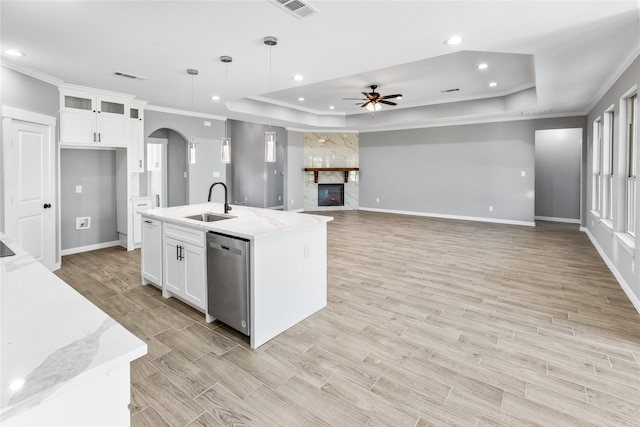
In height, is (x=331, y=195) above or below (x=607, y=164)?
below

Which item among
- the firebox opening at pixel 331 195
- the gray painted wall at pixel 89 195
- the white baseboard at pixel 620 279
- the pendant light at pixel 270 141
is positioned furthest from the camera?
the firebox opening at pixel 331 195

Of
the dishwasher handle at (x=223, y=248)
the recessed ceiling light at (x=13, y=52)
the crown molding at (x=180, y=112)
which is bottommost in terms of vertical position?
the dishwasher handle at (x=223, y=248)

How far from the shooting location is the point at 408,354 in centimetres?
255

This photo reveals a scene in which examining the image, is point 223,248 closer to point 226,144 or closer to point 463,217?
point 226,144

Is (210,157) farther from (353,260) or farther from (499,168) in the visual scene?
(499,168)

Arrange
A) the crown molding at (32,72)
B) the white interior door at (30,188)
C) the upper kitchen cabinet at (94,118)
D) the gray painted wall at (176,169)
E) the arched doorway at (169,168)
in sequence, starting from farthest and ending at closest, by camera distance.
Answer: the gray painted wall at (176,169) → the arched doorway at (169,168) → the upper kitchen cabinet at (94,118) → the white interior door at (30,188) → the crown molding at (32,72)

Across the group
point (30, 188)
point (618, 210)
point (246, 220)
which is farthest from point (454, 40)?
A: point (30, 188)

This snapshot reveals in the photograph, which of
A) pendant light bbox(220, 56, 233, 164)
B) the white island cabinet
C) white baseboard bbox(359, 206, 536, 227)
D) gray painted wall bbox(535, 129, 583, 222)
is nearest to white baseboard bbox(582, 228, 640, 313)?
white baseboard bbox(359, 206, 536, 227)

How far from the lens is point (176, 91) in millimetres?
5312

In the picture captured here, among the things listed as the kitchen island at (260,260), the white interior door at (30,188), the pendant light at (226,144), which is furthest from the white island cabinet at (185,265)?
the white interior door at (30,188)

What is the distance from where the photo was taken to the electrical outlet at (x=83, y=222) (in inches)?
222

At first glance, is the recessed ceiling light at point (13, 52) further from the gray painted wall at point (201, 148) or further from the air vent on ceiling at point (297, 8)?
the air vent on ceiling at point (297, 8)

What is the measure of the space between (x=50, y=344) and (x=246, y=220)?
2332 millimetres

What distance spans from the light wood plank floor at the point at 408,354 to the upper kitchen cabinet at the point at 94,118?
1994mm
